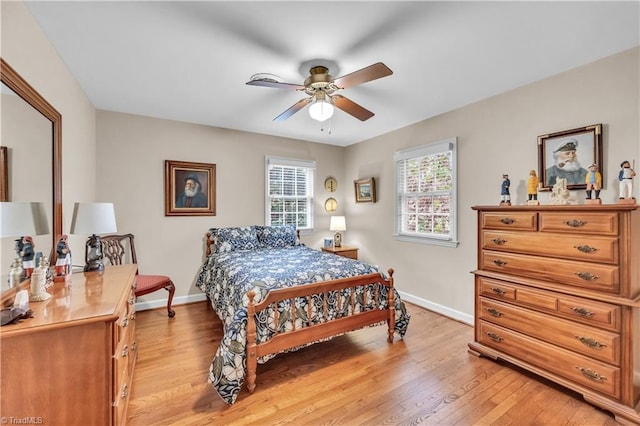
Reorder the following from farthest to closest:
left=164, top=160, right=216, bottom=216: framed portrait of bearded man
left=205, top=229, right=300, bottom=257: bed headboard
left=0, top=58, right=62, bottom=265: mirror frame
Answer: left=205, top=229, right=300, bottom=257: bed headboard < left=164, top=160, right=216, bottom=216: framed portrait of bearded man < left=0, top=58, right=62, bottom=265: mirror frame

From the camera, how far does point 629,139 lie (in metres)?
2.15

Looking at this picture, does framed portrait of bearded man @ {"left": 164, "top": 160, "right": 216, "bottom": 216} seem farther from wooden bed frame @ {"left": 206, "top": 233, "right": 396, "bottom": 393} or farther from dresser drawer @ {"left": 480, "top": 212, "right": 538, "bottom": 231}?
dresser drawer @ {"left": 480, "top": 212, "right": 538, "bottom": 231}

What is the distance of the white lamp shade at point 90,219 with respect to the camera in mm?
1994

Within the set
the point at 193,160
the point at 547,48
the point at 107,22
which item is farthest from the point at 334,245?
the point at 107,22

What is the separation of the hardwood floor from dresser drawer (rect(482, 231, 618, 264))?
0.98 meters

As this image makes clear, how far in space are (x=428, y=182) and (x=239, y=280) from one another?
270 cm

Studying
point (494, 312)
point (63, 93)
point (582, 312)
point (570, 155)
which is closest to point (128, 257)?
point (63, 93)

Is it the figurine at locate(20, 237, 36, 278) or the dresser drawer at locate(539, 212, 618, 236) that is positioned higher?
the dresser drawer at locate(539, 212, 618, 236)

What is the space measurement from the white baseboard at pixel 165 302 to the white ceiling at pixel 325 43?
97.2 inches

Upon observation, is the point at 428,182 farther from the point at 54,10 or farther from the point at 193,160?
the point at 54,10

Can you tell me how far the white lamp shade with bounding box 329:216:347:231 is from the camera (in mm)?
4828

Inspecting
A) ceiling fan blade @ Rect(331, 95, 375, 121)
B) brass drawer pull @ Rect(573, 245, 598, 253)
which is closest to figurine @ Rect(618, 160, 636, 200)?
brass drawer pull @ Rect(573, 245, 598, 253)

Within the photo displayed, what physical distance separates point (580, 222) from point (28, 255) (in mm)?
3420

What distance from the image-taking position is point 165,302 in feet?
Answer: 12.4
